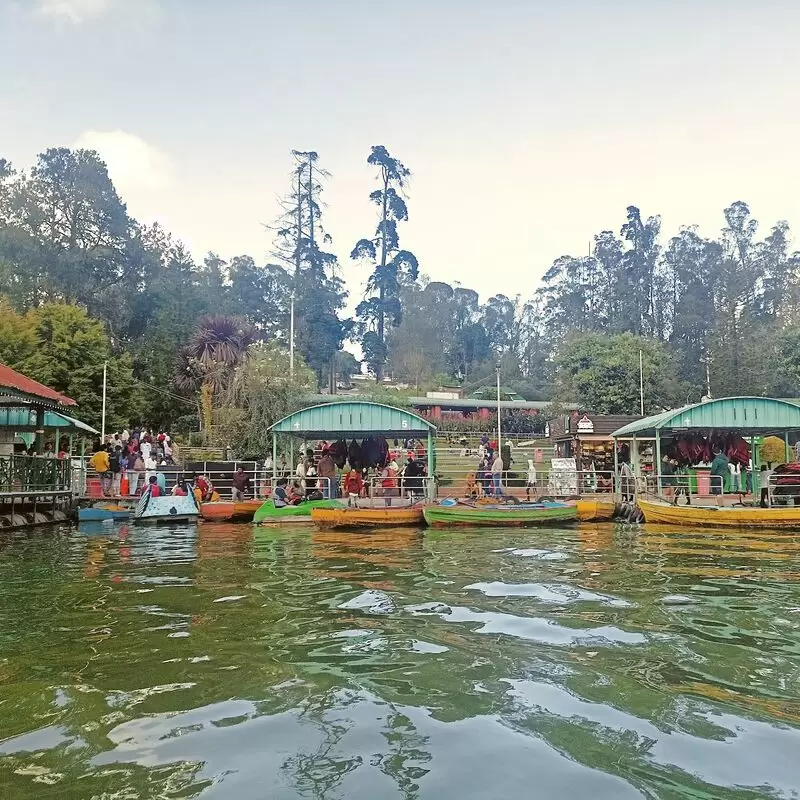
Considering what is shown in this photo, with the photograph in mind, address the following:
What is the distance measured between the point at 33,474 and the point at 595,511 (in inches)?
620

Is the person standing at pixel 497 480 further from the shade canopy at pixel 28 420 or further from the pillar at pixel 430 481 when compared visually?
the shade canopy at pixel 28 420

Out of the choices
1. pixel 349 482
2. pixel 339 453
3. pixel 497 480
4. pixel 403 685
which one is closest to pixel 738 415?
pixel 497 480

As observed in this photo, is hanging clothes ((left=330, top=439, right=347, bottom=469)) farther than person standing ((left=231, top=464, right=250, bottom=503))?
Yes

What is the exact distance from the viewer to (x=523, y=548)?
48.3 feet

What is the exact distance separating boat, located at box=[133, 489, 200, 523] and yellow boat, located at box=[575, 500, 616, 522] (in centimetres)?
1107

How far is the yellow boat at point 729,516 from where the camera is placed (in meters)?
17.8

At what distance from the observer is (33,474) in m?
21.0

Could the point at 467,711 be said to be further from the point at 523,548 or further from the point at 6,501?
the point at 6,501

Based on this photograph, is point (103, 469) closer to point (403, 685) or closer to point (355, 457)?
point (355, 457)

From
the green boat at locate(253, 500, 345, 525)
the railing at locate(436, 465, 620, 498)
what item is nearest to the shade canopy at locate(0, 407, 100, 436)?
the green boat at locate(253, 500, 345, 525)

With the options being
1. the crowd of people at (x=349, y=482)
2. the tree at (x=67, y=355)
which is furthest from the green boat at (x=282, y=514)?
the tree at (x=67, y=355)

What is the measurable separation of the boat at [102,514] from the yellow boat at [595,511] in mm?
13076

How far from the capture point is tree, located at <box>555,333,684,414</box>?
43.8 m

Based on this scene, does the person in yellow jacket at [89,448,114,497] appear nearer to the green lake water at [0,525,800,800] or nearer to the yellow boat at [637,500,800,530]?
the green lake water at [0,525,800,800]
